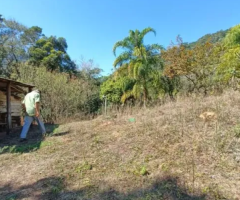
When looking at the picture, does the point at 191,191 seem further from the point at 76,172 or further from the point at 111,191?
the point at 76,172

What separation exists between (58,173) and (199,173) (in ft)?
7.48

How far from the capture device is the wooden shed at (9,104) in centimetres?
681

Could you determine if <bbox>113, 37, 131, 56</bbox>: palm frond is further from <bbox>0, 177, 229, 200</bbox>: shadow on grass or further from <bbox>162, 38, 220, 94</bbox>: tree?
<bbox>0, 177, 229, 200</bbox>: shadow on grass

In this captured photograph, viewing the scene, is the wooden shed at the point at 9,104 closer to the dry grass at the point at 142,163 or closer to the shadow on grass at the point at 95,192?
the dry grass at the point at 142,163

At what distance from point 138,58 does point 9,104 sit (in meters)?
6.42

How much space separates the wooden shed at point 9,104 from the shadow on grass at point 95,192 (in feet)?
15.2

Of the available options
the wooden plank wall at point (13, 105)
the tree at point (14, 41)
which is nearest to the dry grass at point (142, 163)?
the wooden plank wall at point (13, 105)

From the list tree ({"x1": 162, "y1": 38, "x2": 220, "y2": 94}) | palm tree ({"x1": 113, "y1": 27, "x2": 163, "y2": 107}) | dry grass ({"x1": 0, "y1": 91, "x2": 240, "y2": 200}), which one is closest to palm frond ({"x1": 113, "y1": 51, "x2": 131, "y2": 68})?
palm tree ({"x1": 113, "y1": 27, "x2": 163, "y2": 107})

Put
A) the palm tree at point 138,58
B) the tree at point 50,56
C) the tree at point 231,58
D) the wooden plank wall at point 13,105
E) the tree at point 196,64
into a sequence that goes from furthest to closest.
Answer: the tree at point 50,56 → the palm tree at point 138,58 → the tree at point 196,64 → the wooden plank wall at point 13,105 → the tree at point 231,58

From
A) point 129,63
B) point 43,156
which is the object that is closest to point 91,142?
point 43,156

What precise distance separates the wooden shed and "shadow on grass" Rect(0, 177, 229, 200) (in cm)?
462

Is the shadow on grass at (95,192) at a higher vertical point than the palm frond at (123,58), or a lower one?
lower

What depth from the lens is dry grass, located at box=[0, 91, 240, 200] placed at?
2.45 metres

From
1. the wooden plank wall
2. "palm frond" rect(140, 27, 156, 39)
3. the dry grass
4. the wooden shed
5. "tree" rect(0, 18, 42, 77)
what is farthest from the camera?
"tree" rect(0, 18, 42, 77)
